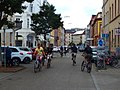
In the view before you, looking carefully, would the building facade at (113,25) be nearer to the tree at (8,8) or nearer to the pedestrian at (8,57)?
the pedestrian at (8,57)

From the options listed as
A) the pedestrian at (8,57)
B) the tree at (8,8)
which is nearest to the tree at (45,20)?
the pedestrian at (8,57)

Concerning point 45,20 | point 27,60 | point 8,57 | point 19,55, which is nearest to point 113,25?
point 45,20

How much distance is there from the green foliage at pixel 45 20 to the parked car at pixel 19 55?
2557 centimetres

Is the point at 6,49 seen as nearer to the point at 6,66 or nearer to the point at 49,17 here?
the point at 6,66

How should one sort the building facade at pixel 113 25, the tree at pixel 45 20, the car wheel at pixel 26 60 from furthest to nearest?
the tree at pixel 45 20 → the building facade at pixel 113 25 → the car wheel at pixel 26 60

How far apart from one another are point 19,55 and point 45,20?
1108 inches

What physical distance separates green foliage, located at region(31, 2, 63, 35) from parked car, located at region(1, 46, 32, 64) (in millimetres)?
25568

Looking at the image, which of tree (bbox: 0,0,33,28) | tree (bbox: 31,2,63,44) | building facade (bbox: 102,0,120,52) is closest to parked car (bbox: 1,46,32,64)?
tree (bbox: 0,0,33,28)

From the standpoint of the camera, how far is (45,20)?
196 feet

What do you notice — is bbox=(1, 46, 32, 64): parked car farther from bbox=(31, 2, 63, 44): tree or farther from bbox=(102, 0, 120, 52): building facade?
bbox=(31, 2, 63, 44): tree

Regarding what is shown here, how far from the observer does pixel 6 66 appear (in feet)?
86.1

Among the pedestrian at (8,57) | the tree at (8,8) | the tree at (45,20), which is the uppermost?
the tree at (45,20)

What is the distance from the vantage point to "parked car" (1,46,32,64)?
3127cm

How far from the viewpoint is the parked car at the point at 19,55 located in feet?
103
